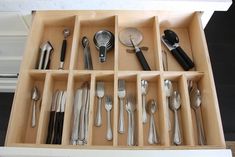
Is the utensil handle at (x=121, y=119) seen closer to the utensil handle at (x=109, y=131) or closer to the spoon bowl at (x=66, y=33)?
the utensil handle at (x=109, y=131)

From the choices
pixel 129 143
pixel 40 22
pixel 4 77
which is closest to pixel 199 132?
pixel 129 143

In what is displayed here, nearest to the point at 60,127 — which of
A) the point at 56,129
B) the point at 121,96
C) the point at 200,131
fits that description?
the point at 56,129

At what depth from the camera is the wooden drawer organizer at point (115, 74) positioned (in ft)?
2.43

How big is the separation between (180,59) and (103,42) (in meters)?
0.31

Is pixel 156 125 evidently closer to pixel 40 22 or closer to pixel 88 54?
pixel 88 54

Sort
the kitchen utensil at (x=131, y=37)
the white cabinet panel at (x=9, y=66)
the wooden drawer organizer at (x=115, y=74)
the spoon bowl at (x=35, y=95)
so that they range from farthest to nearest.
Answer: the white cabinet panel at (x=9, y=66) < the kitchen utensil at (x=131, y=37) < the spoon bowl at (x=35, y=95) < the wooden drawer organizer at (x=115, y=74)

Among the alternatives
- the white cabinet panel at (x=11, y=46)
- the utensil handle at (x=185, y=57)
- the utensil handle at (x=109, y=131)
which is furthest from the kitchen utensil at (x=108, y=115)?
the white cabinet panel at (x=11, y=46)

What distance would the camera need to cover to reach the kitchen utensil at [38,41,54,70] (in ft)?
2.90

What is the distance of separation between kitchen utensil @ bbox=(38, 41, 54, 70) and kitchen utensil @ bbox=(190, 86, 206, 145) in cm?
55

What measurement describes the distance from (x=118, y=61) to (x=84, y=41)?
0.56ft

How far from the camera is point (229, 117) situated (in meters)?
1.34

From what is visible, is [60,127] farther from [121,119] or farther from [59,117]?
[121,119]

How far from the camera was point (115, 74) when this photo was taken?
2.70ft

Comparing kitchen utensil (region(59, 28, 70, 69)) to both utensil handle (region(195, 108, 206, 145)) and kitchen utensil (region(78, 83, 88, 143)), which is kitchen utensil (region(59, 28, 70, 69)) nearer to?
kitchen utensil (region(78, 83, 88, 143))
